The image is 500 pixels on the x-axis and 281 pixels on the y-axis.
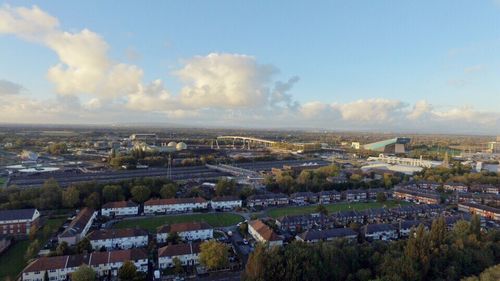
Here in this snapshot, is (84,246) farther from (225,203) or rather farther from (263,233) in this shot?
(225,203)

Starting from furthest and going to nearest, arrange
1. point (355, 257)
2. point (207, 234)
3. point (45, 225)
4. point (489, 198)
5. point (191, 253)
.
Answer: point (489, 198), point (45, 225), point (207, 234), point (191, 253), point (355, 257)

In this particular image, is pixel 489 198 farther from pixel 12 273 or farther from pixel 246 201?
pixel 12 273

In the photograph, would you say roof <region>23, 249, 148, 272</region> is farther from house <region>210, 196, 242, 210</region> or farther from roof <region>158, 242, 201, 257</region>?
house <region>210, 196, 242, 210</region>

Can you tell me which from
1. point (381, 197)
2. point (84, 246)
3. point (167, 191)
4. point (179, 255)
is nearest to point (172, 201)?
point (167, 191)

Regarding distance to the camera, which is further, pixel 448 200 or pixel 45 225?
pixel 448 200

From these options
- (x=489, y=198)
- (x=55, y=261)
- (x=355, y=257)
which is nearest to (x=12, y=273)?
(x=55, y=261)

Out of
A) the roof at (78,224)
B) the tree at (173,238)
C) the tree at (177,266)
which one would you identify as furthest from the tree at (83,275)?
the roof at (78,224)

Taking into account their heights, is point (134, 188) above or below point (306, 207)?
above

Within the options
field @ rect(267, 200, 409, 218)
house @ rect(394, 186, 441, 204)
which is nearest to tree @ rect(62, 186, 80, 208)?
field @ rect(267, 200, 409, 218)
